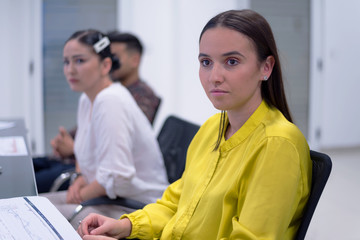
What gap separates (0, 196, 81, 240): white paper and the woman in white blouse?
1.45ft

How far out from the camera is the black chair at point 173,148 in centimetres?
156

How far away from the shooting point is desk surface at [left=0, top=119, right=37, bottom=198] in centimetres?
116

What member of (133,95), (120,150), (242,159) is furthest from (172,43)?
(242,159)

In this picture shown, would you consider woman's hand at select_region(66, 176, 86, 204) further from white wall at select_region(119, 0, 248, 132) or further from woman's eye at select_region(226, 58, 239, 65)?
white wall at select_region(119, 0, 248, 132)

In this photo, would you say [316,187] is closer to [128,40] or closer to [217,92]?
[217,92]

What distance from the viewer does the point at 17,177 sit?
1.32 meters

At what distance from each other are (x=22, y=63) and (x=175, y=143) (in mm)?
2916

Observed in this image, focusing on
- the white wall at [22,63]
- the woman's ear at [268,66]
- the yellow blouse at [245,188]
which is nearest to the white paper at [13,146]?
the yellow blouse at [245,188]

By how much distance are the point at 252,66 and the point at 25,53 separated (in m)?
3.71

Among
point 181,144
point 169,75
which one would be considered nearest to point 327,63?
point 169,75

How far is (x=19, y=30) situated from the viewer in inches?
167

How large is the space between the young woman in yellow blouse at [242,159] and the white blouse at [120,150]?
18.2 inches

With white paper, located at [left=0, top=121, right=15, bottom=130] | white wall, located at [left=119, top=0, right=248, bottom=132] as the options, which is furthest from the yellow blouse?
white wall, located at [left=119, top=0, right=248, bottom=132]

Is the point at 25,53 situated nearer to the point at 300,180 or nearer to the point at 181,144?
the point at 181,144
